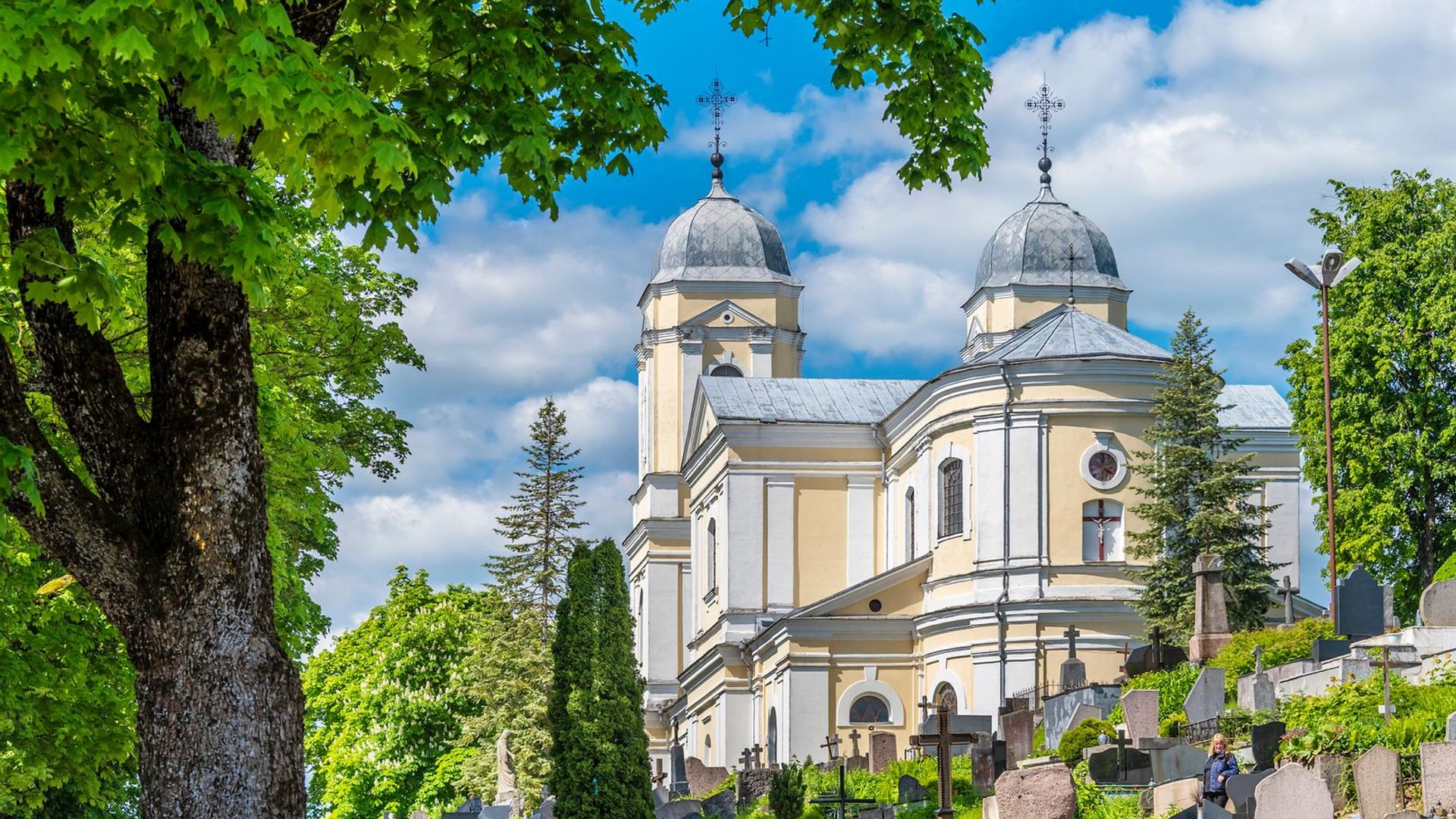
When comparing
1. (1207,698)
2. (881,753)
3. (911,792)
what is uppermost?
(1207,698)

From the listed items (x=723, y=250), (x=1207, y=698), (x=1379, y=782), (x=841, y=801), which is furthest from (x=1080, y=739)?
(x=723, y=250)

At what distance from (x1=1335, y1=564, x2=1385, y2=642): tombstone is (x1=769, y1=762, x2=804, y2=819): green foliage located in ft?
23.3

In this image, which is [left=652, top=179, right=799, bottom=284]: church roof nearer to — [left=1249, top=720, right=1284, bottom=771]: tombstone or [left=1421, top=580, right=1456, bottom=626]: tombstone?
[left=1421, top=580, right=1456, bottom=626]: tombstone

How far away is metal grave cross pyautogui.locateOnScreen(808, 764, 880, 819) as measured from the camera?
25656 millimetres

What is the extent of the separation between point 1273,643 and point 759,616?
24857mm

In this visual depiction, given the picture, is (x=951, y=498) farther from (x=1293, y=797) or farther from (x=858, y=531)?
(x=1293, y=797)

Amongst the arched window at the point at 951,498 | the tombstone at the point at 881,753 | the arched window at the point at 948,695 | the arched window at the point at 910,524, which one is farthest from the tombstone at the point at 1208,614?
the arched window at the point at 910,524

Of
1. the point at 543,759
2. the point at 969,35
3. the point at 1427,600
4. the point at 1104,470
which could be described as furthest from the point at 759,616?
the point at 969,35

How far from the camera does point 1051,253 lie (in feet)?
191

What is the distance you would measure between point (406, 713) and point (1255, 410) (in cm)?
2305

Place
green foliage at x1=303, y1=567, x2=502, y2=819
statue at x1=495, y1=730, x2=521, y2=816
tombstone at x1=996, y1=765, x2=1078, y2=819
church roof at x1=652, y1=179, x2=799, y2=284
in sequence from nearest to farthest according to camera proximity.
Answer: tombstone at x1=996, y1=765, x2=1078, y2=819
statue at x1=495, y1=730, x2=521, y2=816
green foliage at x1=303, y1=567, x2=502, y2=819
church roof at x1=652, y1=179, x2=799, y2=284

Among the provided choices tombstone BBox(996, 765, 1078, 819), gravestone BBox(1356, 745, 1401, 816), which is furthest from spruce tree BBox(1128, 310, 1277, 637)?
gravestone BBox(1356, 745, 1401, 816)

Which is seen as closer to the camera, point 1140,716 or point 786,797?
point 1140,716

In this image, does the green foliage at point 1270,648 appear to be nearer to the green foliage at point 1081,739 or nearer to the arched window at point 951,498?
the green foliage at point 1081,739
